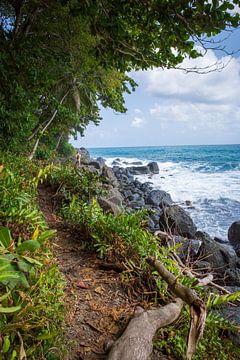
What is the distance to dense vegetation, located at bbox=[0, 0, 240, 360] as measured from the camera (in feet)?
6.24

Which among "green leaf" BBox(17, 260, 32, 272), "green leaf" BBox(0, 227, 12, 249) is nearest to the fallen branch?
"green leaf" BBox(17, 260, 32, 272)

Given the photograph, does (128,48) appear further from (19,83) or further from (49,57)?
(49,57)

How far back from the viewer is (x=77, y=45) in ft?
25.8

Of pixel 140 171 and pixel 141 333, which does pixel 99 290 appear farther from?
pixel 140 171

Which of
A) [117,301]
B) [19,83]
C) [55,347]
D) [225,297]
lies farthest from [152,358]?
[19,83]

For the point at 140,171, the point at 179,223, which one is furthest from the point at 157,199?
the point at 140,171

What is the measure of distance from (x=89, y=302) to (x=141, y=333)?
32.4 inches

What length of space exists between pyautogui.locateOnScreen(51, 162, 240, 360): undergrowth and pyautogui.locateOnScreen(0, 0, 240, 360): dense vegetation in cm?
1

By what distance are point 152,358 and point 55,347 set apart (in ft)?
2.96

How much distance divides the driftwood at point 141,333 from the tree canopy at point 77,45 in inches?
146

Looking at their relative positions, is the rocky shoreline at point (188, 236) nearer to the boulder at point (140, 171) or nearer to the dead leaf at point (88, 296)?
the dead leaf at point (88, 296)

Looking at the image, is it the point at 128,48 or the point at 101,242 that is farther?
the point at 128,48

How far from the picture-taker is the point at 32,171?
235 inches

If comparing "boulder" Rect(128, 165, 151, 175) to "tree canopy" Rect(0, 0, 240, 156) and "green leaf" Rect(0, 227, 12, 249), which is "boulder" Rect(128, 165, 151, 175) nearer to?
"tree canopy" Rect(0, 0, 240, 156)
